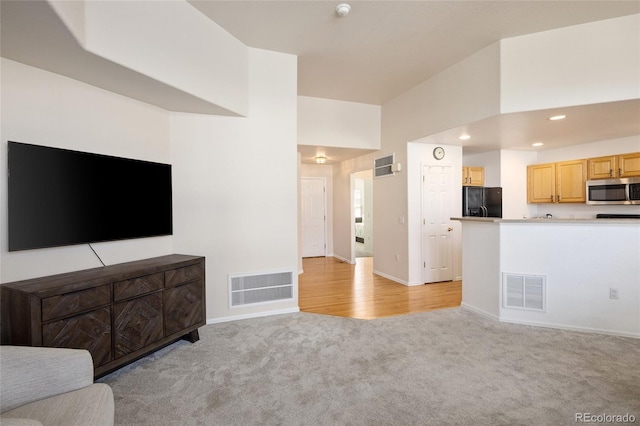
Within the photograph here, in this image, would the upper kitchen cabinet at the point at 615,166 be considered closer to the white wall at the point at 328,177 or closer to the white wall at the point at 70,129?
the white wall at the point at 328,177

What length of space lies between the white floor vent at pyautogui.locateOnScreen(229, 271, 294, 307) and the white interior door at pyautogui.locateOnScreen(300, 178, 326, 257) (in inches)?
157

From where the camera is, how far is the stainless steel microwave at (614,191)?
179 inches

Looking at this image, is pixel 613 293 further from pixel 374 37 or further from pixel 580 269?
pixel 374 37

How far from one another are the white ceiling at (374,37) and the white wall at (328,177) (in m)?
3.34

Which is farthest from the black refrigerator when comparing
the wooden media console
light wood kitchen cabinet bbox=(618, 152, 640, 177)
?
the wooden media console

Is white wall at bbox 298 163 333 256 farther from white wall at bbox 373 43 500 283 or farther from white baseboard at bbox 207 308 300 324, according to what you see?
white baseboard at bbox 207 308 300 324

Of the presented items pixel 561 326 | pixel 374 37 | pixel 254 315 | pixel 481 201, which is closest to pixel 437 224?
pixel 481 201

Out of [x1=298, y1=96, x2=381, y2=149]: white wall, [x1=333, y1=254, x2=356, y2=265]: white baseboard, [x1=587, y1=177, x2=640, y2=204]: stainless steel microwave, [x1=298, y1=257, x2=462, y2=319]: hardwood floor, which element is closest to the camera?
[x1=298, y1=257, x2=462, y2=319]: hardwood floor

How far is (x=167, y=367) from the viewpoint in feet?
8.20

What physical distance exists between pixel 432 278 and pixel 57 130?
523 cm

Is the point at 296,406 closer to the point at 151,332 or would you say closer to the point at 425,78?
the point at 151,332

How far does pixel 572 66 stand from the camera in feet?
10.3

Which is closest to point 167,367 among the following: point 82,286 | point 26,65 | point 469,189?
point 82,286

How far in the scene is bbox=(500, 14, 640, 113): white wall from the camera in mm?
2988
